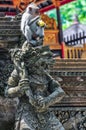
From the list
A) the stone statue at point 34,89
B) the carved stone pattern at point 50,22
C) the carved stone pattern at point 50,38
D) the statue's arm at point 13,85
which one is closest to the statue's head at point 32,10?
the stone statue at point 34,89

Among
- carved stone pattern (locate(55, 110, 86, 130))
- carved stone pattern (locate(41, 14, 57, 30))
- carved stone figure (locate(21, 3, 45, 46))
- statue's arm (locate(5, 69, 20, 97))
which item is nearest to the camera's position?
statue's arm (locate(5, 69, 20, 97))

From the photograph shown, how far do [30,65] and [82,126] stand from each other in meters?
1.82

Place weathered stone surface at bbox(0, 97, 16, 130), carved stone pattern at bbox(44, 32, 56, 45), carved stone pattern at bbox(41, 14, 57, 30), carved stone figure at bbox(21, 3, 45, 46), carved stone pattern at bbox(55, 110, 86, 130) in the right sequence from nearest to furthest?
carved stone figure at bbox(21, 3, 45, 46) < weathered stone surface at bbox(0, 97, 16, 130) < carved stone pattern at bbox(55, 110, 86, 130) < carved stone pattern at bbox(44, 32, 56, 45) < carved stone pattern at bbox(41, 14, 57, 30)

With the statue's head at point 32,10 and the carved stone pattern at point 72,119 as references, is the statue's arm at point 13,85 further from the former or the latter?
the carved stone pattern at point 72,119

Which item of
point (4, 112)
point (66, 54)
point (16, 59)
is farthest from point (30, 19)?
point (66, 54)

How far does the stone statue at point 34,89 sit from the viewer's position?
9.41 metres

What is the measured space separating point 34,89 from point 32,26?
105 centimetres

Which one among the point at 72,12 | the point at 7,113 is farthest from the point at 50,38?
the point at 72,12

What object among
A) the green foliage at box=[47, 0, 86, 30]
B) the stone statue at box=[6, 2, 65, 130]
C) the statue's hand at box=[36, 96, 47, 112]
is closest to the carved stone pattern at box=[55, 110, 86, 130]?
the stone statue at box=[6, 2, 65, 130]

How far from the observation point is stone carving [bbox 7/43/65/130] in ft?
30.9

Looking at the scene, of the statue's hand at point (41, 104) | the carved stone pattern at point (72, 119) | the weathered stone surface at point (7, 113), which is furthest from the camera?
the carved stone pattern at point (72, 119)

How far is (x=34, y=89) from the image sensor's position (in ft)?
31.4

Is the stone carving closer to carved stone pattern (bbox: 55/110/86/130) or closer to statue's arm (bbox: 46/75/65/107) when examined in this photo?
statue's arm (bbox: 46/75/65/107)

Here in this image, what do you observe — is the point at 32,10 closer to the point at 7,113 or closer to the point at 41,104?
the point at 41,104
